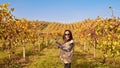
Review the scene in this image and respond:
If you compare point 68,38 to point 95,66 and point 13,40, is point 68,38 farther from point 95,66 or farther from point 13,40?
point 13,40

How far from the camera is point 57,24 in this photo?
4377 inches

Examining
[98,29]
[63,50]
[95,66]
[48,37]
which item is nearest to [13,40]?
[95,66]

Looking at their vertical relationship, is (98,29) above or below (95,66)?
above

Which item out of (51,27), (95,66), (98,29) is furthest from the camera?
(51,27)

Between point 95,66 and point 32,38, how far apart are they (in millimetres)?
17460

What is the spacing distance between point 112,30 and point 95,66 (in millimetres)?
9069

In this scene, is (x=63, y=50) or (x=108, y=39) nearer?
(x=108, y=39)

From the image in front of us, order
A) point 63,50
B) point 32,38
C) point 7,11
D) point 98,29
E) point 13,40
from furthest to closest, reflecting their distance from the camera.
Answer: point 32,38, point 13,40, point 7,11, point 63,50, point 98,29

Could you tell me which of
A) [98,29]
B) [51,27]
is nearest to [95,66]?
[98,29]

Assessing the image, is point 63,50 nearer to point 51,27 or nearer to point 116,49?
point 116,49

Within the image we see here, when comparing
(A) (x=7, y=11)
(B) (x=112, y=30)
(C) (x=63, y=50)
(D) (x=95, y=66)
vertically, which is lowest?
(D) (x=95, y=66)

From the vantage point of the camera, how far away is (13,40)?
24.8 metres

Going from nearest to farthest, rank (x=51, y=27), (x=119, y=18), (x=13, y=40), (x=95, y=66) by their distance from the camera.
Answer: (x=119, y=18)
(x=95, y=66)
(x=13, y=40)
(x=51, y=27)

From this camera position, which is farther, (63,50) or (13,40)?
(13,40)
